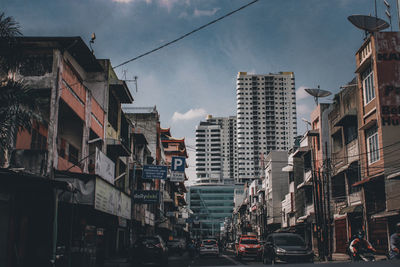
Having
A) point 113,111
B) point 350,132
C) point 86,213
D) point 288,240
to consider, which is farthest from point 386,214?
point 113,111

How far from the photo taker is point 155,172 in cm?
3198

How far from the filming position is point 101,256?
19.0 m

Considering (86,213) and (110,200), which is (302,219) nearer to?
(110,200)

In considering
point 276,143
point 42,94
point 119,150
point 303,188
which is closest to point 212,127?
point 276,143

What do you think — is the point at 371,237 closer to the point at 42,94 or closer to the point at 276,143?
the point at 42,94

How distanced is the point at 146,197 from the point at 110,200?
29.6ft

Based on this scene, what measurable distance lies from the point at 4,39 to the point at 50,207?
7.00 meters

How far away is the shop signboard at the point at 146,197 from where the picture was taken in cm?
3200

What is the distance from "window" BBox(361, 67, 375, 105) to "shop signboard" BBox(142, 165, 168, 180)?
47.8ft

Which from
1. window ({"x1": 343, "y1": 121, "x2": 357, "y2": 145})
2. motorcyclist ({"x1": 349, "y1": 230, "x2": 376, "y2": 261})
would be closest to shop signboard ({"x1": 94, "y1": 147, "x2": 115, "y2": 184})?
motorcyclist ({"x1": 349, "y1": 230, "x2": 376, "y2": 261})

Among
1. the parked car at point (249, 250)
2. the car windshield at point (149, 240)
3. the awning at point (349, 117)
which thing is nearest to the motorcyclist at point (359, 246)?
the car windshield at point (149, 240)

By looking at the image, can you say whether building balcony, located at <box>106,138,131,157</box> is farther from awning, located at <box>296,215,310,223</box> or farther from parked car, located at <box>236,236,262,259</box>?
awning, located at <box>296,215,310,223</box>

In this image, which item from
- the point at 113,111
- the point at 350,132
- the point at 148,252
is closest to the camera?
the point at 148,252

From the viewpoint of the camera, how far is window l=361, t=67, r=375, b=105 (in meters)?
28.6
